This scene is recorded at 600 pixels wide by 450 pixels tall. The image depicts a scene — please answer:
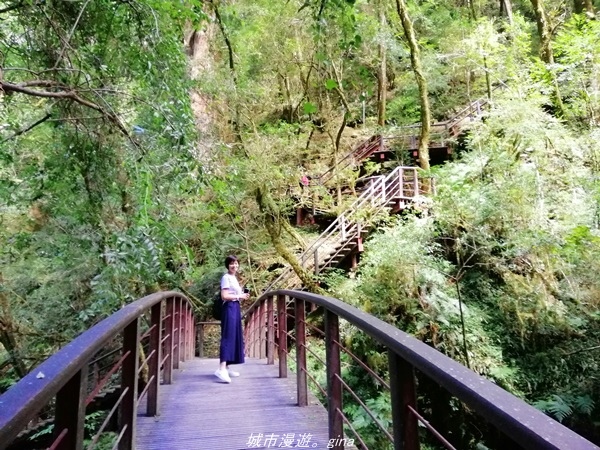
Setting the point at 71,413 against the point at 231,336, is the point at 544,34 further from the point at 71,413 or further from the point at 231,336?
the point at 71,413

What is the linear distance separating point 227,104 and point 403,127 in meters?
9.01

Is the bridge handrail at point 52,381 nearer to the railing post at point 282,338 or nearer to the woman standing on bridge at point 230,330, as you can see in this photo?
the railing post at point 282,338

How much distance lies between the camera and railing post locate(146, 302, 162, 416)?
319 centimetres

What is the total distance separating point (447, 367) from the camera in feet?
3.68

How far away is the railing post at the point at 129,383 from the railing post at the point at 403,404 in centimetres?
157

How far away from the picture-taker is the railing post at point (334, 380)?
2510mm

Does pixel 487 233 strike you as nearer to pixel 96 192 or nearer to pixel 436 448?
pixel 436 448

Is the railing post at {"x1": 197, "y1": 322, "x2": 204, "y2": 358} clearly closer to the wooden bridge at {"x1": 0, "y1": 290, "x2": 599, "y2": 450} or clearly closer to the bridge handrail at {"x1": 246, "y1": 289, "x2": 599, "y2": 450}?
the wooden bridge at {"x1": 0, "y1": 290, "x2": 599, "y2": 450}

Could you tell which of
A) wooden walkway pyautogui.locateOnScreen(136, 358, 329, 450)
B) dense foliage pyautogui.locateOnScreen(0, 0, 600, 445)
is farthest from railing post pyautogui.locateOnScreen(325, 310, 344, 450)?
dense foliage pyautogui.locateOnScreen(0, 0, 600, 445)

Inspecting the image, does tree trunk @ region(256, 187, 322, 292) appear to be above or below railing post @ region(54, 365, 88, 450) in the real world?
above

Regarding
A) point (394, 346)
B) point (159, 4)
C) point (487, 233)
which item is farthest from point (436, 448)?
point (159, 4)

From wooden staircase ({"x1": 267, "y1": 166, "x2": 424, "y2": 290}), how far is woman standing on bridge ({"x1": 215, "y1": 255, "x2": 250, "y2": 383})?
6.08 meters

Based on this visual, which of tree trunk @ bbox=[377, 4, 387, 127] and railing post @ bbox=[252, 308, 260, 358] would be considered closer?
railing post @ bbox=[252, 308, 260, 358]

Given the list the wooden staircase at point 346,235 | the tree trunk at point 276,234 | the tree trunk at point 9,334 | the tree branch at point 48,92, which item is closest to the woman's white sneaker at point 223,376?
the tree branch at point 48,92
